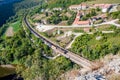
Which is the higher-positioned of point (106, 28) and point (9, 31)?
point (106, 28)

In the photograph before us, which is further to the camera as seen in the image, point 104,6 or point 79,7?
point 79,7

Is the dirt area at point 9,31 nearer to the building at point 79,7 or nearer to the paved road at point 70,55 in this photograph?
the paved road at point 70,55

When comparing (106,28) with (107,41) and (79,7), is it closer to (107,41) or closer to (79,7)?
(107,41)

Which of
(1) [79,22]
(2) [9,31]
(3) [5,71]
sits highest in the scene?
(1) [79,22]

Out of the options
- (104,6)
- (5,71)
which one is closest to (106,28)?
(104,6)

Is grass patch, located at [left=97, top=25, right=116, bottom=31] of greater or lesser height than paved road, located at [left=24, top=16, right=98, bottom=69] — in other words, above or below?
above

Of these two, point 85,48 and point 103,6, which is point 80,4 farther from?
point 85,48

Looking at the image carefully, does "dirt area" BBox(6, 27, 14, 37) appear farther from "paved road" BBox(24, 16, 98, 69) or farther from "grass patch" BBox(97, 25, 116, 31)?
"grass patch" BBox(97, 25, 116, 31)

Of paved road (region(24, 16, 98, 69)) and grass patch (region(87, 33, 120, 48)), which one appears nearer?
paved road (region(24, 16, 98, 69))

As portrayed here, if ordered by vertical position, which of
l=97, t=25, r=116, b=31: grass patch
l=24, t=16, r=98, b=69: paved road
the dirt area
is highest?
l=97, t=25, r=116, b=31: grass patch

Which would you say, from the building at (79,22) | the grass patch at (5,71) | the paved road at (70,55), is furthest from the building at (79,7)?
the grass patch at (5,71)

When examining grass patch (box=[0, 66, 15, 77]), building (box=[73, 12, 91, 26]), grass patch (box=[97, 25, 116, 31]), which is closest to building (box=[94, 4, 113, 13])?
building (box=[73, 12, 91, 26])

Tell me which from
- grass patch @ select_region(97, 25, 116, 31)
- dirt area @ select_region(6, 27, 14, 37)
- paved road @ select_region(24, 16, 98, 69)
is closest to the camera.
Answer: paved road @ select_region(24, 16, 98, 69)
